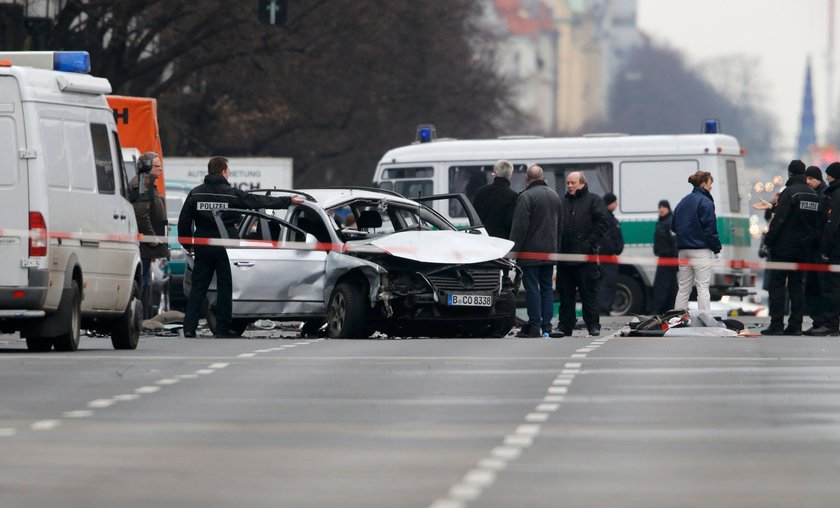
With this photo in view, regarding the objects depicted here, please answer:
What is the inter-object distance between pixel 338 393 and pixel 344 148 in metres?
41.5

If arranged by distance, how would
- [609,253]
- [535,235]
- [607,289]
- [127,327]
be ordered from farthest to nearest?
1. [607,289]
2. [609,253]
3. [535,235]
4. [127,327]

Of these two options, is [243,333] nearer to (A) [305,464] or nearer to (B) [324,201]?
(B) [324,201]

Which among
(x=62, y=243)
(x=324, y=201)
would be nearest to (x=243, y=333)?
(x=324, y=201)

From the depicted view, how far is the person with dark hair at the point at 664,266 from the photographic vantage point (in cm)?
3166

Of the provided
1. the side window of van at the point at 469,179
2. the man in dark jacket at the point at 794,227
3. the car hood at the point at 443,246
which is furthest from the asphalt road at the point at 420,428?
the side window of van at the point at 469,179

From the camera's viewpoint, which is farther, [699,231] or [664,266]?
[664,266]

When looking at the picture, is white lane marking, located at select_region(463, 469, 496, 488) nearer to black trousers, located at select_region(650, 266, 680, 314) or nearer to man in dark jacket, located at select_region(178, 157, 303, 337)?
man in dark jacket, located at select_region(178, 157, 303, 337)

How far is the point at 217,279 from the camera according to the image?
869 inches

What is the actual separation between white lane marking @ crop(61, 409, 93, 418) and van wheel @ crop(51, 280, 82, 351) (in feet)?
16.8

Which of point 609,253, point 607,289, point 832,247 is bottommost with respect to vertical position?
point 607,289

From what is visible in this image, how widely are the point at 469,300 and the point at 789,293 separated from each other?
3.88 meters

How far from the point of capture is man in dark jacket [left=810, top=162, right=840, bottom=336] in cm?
2278

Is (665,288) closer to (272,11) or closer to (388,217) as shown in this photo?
(272,11)

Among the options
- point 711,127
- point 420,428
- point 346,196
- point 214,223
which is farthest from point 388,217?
point 420,428
